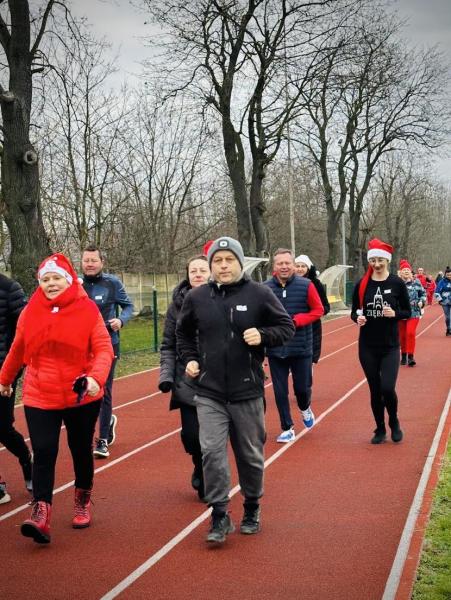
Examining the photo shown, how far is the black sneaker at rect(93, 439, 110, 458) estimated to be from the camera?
8.66 metres

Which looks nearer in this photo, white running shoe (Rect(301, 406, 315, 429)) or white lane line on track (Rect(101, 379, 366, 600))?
white lane line on track (Rect(101, 379, 366, 600))

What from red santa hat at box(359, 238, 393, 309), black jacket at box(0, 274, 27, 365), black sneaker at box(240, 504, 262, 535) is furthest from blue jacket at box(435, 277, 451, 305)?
black sneaker at box(240, 504, 262, 535)

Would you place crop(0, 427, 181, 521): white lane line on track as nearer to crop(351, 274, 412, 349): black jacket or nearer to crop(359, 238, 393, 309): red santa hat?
crop(351, 274, 412, 349): black jacket

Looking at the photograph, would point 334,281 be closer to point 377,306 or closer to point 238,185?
point 238,185

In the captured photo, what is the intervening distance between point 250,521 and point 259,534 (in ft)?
0.36

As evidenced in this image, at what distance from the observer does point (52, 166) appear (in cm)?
2808

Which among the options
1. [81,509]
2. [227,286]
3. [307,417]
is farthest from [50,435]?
[307,417]

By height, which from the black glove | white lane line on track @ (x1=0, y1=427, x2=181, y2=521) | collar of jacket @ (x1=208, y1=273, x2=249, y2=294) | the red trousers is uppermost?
collar of jacket @ (x1=208, y1=273, x2=249, y2=294)

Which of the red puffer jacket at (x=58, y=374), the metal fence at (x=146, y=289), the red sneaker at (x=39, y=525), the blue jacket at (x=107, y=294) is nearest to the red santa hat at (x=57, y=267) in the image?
the red puffer jacket at (x=58, y=374)

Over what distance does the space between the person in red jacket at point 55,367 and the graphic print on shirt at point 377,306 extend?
12.3 ft

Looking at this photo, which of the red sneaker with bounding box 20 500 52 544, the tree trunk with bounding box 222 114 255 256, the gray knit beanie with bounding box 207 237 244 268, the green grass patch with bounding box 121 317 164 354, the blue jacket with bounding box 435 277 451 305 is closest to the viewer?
the red sneaker with bounding box 20 500 52 544

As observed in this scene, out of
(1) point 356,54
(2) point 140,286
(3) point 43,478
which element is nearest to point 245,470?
(3) point 43,478

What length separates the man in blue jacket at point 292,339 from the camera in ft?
30.6

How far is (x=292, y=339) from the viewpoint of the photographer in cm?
945
